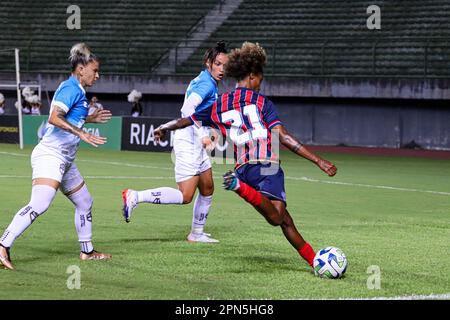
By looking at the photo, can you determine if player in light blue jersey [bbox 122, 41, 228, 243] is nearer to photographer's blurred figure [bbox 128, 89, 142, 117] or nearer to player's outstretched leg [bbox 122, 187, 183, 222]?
player's outstretched leg [bbox 122, 187, 183, 222]

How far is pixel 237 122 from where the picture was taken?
971 centimetres

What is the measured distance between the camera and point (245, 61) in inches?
376

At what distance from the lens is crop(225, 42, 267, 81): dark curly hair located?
9539mm

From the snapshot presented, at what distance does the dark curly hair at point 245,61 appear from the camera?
9539 mm

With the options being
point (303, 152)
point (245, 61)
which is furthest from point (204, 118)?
point (303, 152)

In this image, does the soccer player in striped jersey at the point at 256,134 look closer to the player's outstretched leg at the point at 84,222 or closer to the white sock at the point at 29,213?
the player's outstretched leg at the point at 84,222

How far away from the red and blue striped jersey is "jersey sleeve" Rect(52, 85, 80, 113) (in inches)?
54.7

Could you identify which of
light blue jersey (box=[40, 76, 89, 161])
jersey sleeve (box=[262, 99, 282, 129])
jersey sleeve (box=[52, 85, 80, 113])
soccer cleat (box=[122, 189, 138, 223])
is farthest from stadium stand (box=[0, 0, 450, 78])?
jersey sleeve (box=[52, 85, 80, 113])

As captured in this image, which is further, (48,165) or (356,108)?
(356,108)

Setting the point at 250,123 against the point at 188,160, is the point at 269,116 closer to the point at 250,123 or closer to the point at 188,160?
the point at 250,123

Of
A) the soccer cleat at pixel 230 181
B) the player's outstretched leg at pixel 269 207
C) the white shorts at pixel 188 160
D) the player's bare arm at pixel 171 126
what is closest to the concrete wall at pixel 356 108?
the white shorts at pixel 188 160

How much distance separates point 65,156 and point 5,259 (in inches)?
44.7

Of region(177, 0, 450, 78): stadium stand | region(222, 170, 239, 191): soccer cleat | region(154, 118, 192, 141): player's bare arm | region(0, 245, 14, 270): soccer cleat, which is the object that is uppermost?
region(177, 0, 450, 78): stadium stand

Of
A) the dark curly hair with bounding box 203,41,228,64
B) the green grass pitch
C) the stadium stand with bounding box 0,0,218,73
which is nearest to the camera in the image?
the green grass pitch
